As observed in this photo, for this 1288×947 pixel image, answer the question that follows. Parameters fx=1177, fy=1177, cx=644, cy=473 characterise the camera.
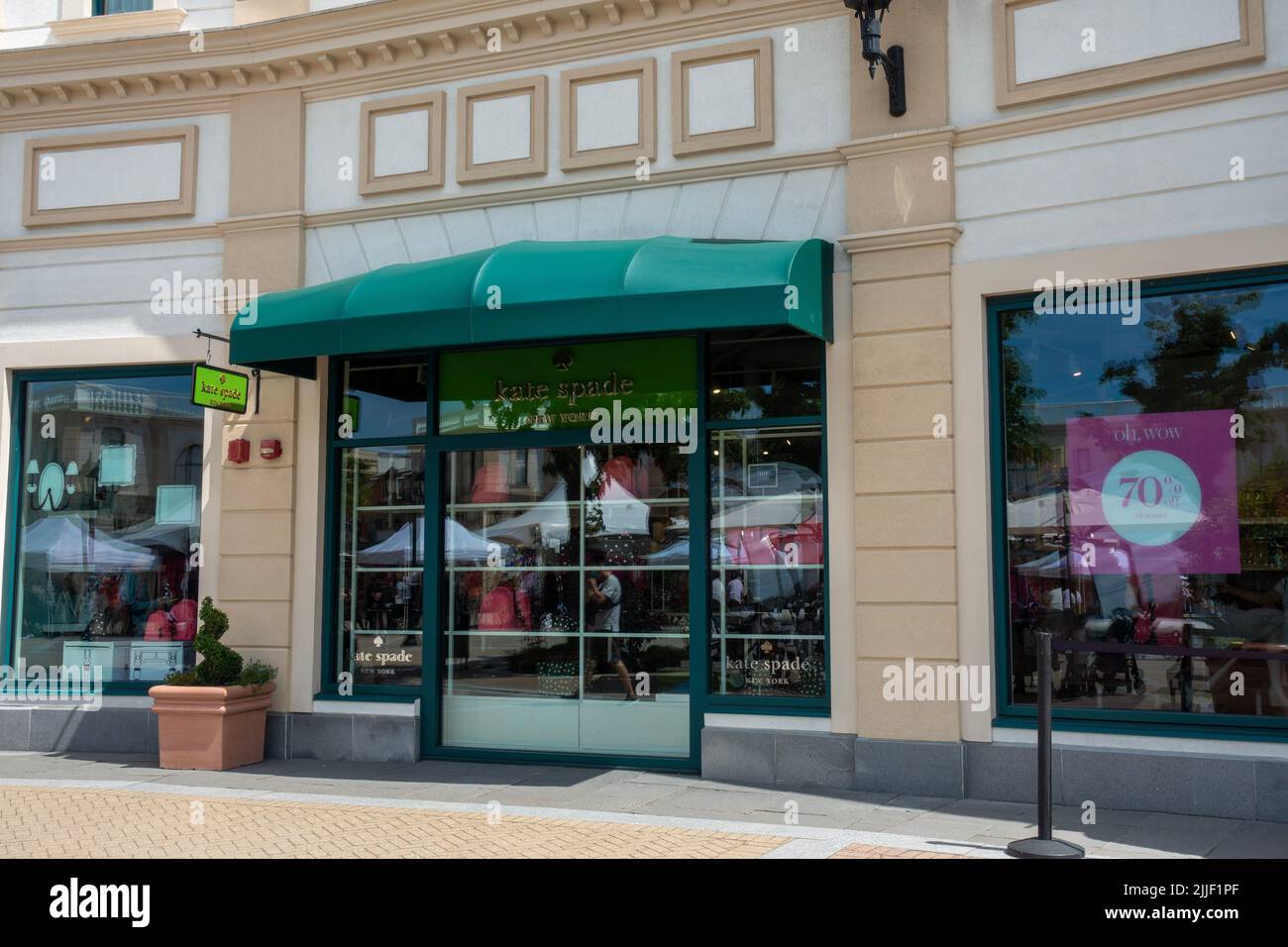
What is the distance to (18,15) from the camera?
470 inches

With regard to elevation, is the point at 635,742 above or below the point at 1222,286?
below

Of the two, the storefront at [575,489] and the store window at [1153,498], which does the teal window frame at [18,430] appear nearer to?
the storefront at [575,489]

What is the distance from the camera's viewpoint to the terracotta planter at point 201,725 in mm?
9930

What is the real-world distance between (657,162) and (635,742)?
484 cm

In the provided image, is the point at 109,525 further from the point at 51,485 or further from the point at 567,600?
the point at 567,600

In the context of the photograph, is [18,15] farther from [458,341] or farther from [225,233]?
[458,341]

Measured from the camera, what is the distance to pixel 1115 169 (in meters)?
8.37

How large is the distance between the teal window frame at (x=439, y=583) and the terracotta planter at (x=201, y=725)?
77 centimetres

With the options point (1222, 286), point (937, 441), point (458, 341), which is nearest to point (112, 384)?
point (458, 341)

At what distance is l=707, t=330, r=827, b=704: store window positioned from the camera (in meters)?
9.32

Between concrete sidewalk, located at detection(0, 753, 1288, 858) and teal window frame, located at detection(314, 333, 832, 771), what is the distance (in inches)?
11.9

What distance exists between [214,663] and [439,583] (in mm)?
2005
